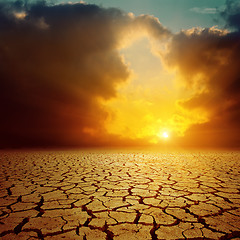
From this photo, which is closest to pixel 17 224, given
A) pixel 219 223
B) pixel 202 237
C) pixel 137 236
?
pixel 137 236

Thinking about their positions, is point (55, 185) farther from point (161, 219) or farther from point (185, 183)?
point (185, 183)

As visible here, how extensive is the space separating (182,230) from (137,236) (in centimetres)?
39

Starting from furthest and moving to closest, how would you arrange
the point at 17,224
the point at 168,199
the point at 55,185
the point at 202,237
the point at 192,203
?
the point at 55,185
the point at 168,199
the point at 192,203
the point at 17,224
the point at 202,237

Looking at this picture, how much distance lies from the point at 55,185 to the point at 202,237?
2259 millimetres

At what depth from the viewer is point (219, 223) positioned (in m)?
1.56

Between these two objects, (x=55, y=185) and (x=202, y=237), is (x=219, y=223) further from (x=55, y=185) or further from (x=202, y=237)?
(x=55, y=185)

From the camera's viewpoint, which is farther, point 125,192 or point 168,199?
point 125,192

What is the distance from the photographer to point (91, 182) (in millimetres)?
3016

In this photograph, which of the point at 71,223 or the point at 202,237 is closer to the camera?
the point at 202,237

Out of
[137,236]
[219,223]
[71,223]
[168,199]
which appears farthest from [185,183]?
[71,223]

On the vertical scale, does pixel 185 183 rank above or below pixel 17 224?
above

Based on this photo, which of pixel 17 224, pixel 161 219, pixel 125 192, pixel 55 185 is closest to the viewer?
pixel 17 224

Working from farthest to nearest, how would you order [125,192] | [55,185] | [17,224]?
[55,185] → [125,192] → [17,224]

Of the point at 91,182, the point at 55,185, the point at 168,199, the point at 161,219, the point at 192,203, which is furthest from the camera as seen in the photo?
the point at 91,182
